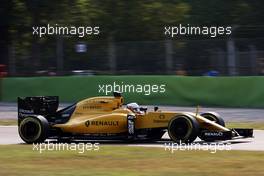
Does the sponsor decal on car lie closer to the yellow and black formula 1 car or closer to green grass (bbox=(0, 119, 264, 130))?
the yellow and black formula 1 car

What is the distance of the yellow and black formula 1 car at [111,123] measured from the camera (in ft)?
44.4

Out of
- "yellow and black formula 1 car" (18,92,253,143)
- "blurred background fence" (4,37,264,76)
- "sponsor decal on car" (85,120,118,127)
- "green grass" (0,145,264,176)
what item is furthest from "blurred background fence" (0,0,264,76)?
"green grass" (0,145,264,176)

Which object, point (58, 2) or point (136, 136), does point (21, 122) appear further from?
point (58, 2)

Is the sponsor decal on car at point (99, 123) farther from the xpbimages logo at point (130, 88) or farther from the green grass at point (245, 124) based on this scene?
the xpbimages logo at point (130, 88)

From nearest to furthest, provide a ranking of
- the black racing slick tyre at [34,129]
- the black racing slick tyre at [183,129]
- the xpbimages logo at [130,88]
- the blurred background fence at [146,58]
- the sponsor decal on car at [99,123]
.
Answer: the black racing slick tyre at [183,129], the sponsor decal on car at [99,123], the black racing slick tyre at [34,129], the blurred background fence at [146,58], the xpbimages logo at [130,88]

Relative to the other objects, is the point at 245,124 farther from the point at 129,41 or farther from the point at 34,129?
the point at 129,41

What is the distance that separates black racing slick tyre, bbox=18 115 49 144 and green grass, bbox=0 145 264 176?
122 cm

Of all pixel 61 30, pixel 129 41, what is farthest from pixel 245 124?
pixel 61 30

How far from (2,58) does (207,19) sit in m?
14.1

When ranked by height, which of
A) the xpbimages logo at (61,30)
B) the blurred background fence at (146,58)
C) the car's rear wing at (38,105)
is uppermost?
the xpbimages logo at (61,30)

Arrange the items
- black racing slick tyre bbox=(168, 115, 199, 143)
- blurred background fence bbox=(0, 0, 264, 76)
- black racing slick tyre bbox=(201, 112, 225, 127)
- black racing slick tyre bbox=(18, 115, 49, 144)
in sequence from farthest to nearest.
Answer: blurred background fence bbox=(0, 0, 264, 76), black racing slick tyre bbox=(201, 112, 225, 127), black racing slick tyre bbox=(18, 115, 49, 144), black racing slick tyre bbox=(168, 115, 199, 143)

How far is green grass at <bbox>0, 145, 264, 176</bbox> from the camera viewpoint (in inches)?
394

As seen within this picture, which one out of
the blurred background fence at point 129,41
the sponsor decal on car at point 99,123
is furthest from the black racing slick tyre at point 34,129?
the blurred background fence at point 129,41

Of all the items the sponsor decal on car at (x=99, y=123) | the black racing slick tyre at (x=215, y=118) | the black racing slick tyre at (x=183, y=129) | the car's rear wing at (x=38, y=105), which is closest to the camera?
the black racing slick tyre at (x=183, y=129)
